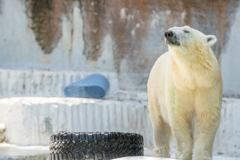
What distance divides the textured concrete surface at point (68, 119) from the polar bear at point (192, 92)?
2.32 m

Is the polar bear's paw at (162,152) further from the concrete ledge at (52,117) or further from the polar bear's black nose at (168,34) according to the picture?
the concrete ledge at (52,117)

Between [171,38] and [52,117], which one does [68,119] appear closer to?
[52,117]

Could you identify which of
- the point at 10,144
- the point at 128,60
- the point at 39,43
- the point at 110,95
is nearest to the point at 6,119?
the point at 10,144

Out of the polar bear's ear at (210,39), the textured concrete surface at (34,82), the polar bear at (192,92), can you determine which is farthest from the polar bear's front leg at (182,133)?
the textured concrete surface at (34,82)

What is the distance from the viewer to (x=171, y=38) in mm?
2172

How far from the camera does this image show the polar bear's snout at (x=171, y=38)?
2.16m

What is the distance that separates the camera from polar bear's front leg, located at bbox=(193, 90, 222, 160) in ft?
7.37

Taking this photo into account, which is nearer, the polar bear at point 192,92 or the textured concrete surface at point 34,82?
the polar bear at point 192,92

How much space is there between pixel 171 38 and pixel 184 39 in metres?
0.11

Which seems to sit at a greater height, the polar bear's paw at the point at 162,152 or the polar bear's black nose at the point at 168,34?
the polar bear's black nose at the point at 168,34

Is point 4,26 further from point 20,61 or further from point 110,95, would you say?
point 110,95

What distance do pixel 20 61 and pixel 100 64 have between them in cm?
169

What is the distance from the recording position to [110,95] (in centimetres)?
686

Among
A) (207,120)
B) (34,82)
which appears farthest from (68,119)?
(207,120)
